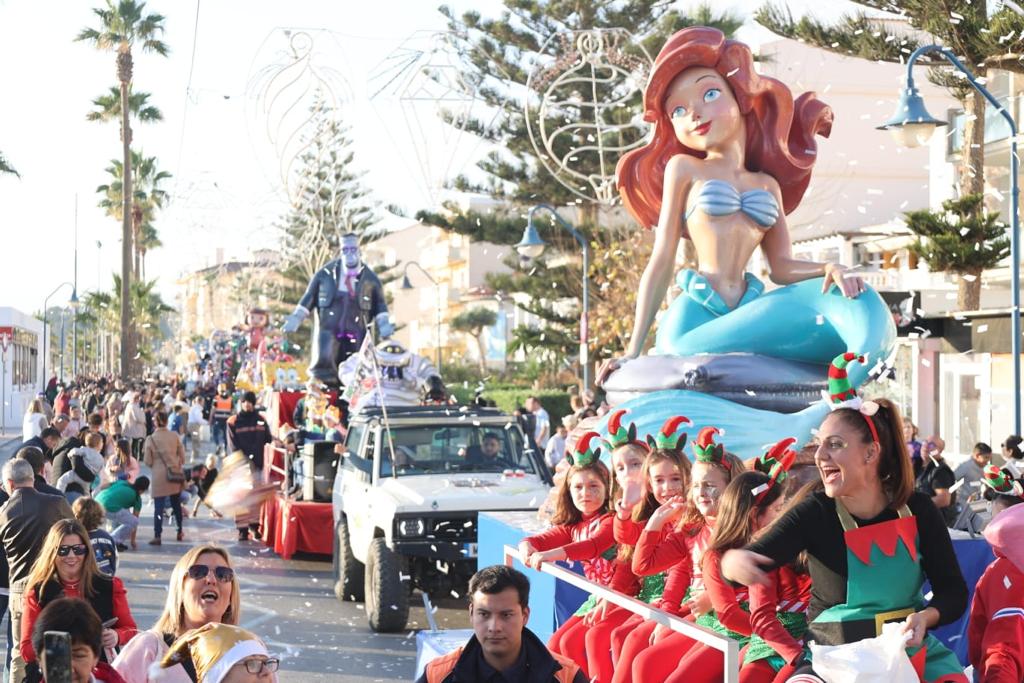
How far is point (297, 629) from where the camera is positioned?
38.2 ft

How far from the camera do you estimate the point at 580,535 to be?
6.73 metres

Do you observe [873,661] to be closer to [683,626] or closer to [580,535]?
[683,626]

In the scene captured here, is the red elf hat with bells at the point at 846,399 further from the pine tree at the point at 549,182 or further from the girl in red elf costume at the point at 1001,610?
the pine tree at the point at 549,182

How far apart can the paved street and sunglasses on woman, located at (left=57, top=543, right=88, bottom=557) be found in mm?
3932

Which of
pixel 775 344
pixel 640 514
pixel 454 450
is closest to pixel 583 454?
pixel 640 514

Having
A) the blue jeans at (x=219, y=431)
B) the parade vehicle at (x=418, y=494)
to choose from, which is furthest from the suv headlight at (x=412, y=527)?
the blue jeans at (x=219, y=431)

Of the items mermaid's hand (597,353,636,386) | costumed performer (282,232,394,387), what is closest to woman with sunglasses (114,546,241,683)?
mermaid's hand (597,353,636,386)

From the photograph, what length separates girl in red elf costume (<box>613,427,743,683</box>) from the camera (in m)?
5.38

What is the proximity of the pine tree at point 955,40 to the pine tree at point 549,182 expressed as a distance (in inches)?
319

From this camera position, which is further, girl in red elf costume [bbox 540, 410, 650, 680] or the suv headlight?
the suv headlight

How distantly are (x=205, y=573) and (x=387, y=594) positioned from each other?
6.84 meters

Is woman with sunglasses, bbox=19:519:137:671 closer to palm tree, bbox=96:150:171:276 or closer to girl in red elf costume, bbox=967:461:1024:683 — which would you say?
girl in red elf costume, bbox=967:461:1024:683

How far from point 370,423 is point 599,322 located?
75.7 ft

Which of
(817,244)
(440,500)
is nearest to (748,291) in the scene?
(440,500)
